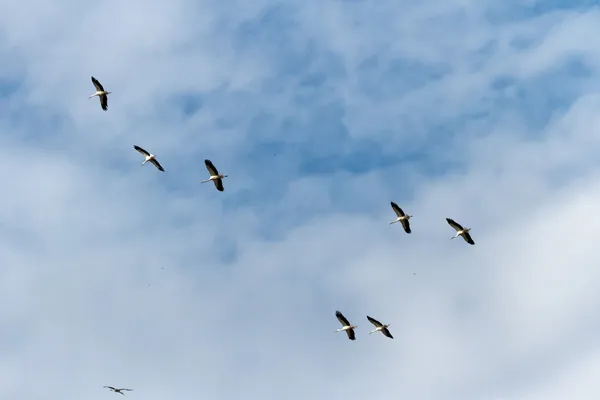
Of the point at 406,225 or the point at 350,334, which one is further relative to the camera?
Result: the point at 350,334

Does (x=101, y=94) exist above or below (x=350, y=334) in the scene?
above

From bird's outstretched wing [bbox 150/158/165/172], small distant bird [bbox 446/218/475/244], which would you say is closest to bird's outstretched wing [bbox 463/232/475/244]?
small distant bird [bbox 446/218/475/244]

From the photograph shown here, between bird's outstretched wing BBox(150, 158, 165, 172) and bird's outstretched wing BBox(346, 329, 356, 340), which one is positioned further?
bird's outstretched wing BBox(346, 329, 356, 340)

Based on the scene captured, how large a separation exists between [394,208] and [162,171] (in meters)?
28.7

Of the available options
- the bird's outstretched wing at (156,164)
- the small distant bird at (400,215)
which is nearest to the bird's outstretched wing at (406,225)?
the small distant bird at (400,215)

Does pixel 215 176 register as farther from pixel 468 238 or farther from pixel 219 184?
pixel 468 238

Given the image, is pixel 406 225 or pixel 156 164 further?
pixel 156 164

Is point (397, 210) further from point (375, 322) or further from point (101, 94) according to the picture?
point (101, 94)

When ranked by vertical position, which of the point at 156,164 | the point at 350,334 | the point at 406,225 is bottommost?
the point at 350,334

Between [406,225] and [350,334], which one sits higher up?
[406,225]

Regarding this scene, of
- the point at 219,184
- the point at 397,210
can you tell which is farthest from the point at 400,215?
the point at 219,184

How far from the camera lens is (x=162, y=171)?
634ft

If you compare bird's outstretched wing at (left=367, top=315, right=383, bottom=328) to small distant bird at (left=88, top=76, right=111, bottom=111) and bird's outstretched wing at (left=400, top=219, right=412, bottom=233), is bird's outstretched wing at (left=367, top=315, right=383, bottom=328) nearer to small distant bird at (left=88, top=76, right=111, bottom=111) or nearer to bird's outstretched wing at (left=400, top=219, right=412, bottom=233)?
bird's outstretched wing at (left=400, top=219, right=412, bottom=233)

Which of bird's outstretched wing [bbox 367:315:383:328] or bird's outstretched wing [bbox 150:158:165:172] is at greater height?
bird's outstretched wing [bbox 150:158:165:172]
